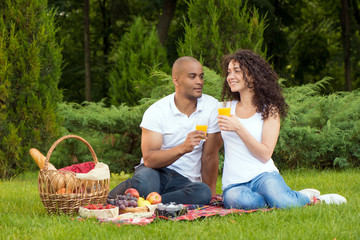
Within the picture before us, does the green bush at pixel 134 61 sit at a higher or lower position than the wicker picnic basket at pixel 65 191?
higher

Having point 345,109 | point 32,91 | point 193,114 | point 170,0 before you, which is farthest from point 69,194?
point 170,0

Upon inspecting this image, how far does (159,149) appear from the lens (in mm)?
4539

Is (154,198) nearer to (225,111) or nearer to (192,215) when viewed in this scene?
(192,215)

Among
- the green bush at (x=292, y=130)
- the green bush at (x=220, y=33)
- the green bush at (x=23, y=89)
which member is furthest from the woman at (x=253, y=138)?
the green bush at (x=23, y=89)

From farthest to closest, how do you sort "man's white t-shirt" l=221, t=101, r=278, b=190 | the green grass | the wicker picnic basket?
1. "man's white t-shirt" l=221, t=101, r=278, b=190
2. the wicker picnic basket
3. the green grass

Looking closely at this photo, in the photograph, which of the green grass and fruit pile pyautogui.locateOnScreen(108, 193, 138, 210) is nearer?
the green grass

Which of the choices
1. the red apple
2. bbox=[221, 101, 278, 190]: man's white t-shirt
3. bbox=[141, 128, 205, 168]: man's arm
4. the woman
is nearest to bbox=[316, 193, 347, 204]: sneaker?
the woman

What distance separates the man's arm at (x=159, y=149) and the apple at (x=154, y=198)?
0.33 meters

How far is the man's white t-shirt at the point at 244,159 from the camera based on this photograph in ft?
13.9

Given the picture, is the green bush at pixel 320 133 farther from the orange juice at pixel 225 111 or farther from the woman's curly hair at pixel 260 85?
the orange juice at pixel 225 111

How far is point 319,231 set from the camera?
128 inches

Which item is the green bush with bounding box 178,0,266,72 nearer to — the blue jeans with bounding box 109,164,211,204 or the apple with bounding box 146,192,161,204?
the blue jeans with bounding box 109,164,211,204

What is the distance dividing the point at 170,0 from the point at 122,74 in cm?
416

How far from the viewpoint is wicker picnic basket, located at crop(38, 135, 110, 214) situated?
3982 millimetres
